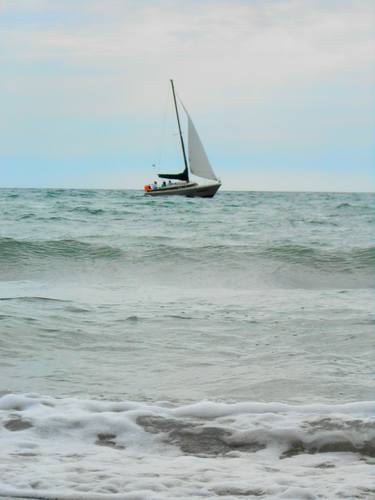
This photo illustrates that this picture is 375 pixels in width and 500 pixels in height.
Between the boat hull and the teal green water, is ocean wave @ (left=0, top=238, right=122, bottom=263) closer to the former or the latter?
the teal green water

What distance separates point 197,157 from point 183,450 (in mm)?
40934

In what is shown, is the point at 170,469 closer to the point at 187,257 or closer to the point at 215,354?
the point at 215,354

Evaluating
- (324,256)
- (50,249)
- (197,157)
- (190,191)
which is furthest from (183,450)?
(197,157)

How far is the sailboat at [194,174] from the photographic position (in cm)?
4281

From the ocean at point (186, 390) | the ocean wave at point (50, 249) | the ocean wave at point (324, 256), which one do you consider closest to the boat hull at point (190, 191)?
the ocean wave at point (50, 249)

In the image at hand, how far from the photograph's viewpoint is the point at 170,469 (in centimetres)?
265

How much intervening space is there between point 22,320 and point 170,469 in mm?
3472

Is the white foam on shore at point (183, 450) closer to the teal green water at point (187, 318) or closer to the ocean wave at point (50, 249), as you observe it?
the teal green water at point (187, 318)

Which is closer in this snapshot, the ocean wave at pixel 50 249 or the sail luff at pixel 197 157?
the ocean wave at pixel 50 249

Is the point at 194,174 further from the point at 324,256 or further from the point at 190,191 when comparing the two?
the point at 324,256

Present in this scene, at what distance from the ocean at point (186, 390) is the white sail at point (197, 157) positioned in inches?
1316

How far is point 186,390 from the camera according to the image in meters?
3.81

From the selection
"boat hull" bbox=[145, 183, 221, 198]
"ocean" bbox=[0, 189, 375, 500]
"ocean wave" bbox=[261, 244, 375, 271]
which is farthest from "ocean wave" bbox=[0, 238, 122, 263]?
"boat hull" bbox=[145, 183, 221, 198]

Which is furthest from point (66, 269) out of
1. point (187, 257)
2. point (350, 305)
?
point (350, 305)
